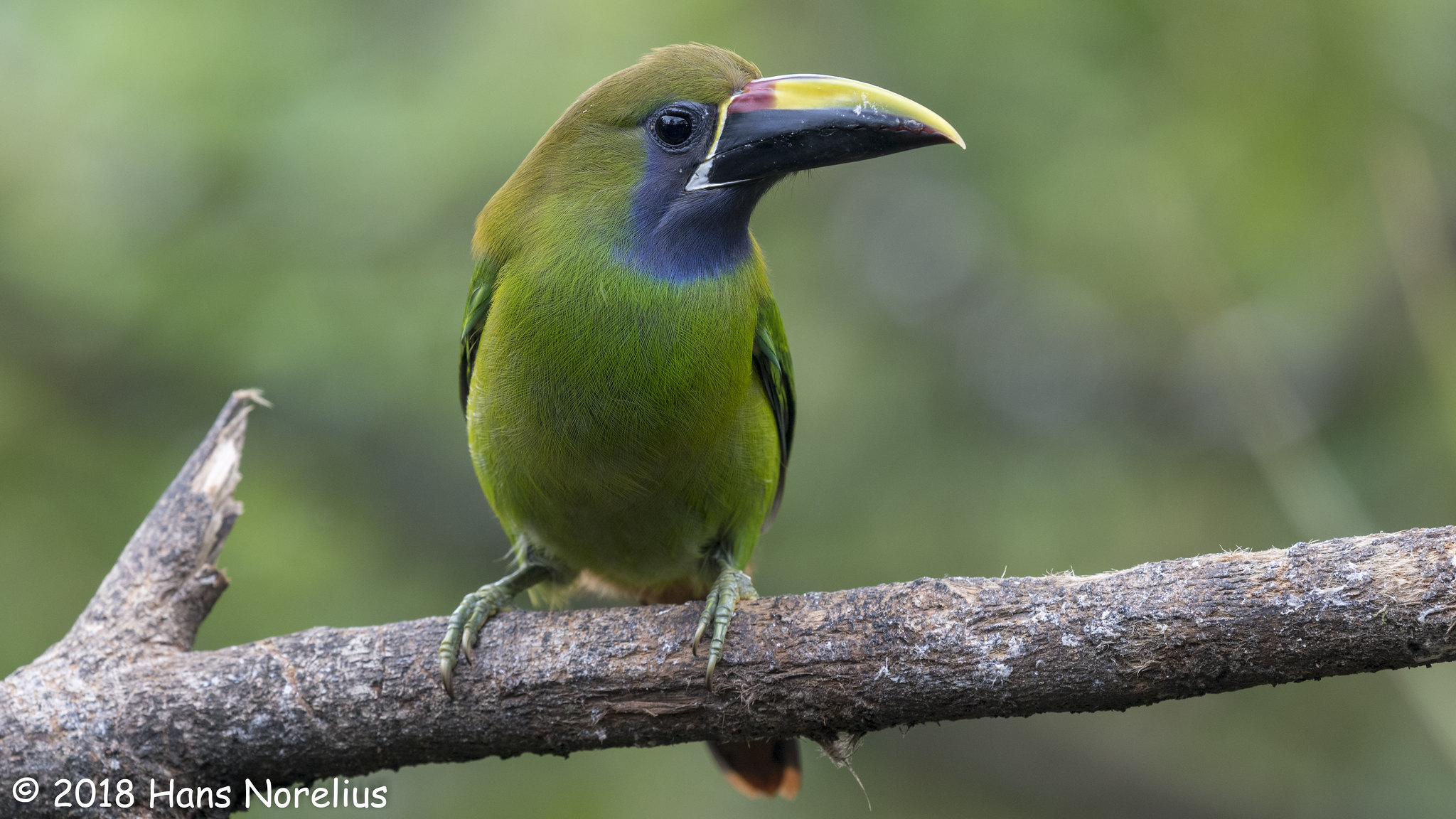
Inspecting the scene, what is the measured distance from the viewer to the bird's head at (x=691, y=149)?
9.56 feet

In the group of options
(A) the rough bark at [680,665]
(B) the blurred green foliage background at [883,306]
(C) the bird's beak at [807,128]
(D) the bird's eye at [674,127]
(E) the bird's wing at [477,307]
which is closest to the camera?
(A) the rough bark at [680,665]

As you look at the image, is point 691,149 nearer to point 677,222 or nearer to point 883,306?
point 677,222

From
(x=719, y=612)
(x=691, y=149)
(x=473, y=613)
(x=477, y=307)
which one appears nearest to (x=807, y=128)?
(x=691, y=149)

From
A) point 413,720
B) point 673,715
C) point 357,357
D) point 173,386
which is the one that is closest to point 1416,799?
point 673,715

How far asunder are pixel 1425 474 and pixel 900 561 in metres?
1.91

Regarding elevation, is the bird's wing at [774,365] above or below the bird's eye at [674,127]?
below

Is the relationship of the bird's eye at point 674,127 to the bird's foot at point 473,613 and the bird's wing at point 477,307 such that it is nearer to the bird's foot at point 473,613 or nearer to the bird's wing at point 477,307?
the bird's wing at point 477,307

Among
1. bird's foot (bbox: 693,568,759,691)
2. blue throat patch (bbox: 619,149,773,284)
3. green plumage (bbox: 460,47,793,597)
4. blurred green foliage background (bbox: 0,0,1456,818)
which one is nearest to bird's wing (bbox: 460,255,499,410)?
green plumage (bbox: 460,47,793,597)

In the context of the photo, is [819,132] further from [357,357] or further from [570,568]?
[357,357]

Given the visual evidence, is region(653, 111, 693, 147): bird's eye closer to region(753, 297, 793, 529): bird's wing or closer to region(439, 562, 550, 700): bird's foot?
region(753, 297, 793, 529): bird's wing

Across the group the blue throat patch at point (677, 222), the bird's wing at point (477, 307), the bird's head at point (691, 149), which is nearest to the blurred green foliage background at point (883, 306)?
the bird's wing at point (477, 307)

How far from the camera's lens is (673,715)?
2.78 m

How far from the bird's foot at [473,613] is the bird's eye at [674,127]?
3.93 ft

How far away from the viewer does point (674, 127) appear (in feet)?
9.86
